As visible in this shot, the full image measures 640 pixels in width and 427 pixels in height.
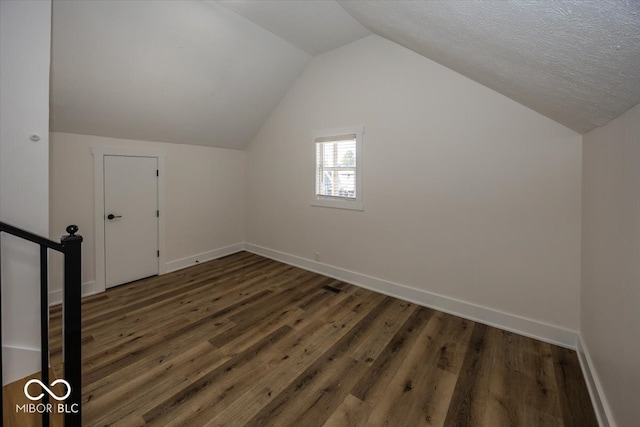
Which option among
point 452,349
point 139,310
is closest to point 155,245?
point 139,310

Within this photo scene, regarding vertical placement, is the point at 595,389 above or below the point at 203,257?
below

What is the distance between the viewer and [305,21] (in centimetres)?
304

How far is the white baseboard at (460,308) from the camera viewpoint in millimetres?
2391

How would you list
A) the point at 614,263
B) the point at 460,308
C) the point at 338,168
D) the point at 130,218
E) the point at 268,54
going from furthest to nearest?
the point at 338,168, the point at 130,218, the point at 268,54, the point at 460,308, the point at 614,263

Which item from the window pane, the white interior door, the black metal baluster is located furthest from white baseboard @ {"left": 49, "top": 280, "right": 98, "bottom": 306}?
the window pane

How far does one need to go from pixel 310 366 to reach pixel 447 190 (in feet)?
7.21

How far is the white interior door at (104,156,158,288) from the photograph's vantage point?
11.5 feet

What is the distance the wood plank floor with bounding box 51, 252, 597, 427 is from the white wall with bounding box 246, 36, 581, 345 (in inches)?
16.1

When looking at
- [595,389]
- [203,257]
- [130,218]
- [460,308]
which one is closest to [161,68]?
[130,218]

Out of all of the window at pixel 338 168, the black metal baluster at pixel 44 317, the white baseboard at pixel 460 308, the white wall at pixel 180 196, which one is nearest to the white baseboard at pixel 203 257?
the white wall at pixel 180 196

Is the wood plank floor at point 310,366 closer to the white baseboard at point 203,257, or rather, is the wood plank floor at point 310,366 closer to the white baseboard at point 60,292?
the white baseboard at point 60,292

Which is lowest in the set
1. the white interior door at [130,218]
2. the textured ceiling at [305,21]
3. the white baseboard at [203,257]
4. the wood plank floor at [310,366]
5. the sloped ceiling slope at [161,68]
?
the wood plank floor at [310,366]

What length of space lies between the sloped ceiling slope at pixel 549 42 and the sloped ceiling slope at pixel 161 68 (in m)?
2.08

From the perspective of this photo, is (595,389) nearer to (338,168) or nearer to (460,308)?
(460,308)
